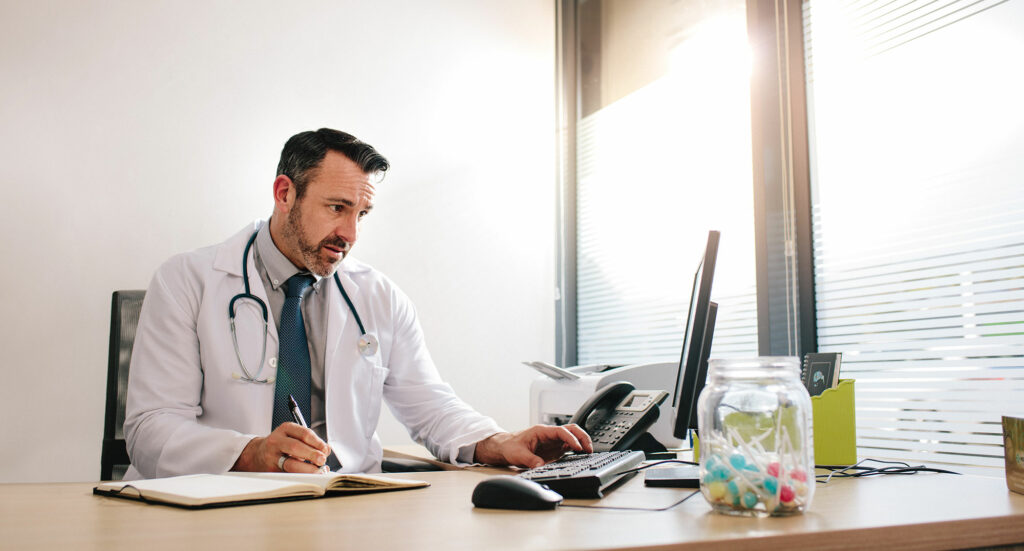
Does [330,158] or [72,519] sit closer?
[72,519]

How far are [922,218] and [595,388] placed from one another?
3.00ft

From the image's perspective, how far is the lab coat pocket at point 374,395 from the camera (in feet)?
6.22

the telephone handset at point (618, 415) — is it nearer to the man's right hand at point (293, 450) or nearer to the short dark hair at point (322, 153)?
the man's right hand at point (293, 450)

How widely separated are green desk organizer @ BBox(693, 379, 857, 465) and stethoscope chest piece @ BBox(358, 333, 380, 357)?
1.03m

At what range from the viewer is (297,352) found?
1.74 metres

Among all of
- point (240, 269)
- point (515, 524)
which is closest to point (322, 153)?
point (240, 269)

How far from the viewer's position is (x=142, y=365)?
1.63m

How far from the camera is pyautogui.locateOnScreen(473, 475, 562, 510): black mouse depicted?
0.83 meters

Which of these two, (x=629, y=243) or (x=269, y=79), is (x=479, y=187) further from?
(x=269, y=79)

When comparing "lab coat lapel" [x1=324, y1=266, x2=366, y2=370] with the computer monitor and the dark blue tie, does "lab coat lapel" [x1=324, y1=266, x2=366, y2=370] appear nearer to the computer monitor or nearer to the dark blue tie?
the dark blue tie

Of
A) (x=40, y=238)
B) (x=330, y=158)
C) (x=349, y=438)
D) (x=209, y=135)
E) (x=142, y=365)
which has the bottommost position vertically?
(x=349, y=438)

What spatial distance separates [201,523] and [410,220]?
84.6 inches

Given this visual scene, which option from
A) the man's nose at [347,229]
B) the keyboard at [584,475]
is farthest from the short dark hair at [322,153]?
the keyboard at [584,475]

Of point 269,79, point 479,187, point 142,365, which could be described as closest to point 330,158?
point 142,365
